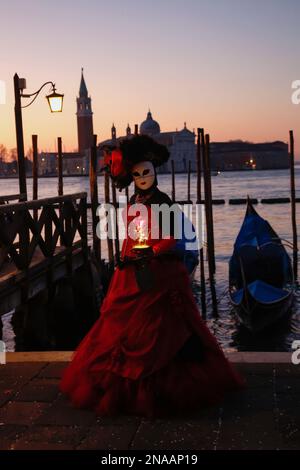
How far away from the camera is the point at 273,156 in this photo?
447 feet

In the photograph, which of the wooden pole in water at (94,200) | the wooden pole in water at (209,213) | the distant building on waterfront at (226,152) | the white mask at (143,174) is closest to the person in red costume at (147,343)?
the white mask at (143,174)

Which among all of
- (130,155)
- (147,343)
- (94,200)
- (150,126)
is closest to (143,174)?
(130,155)

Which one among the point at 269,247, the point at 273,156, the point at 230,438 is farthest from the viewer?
the point at 273,156

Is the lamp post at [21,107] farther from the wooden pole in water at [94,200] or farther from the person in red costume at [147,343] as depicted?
the person in red costume at [147,343]

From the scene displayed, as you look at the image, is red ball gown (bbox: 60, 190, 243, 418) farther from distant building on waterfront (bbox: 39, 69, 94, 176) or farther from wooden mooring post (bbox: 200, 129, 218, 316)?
distant building on waterfront (bbox: 39, 69, 94, 176)

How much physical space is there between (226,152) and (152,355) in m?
130

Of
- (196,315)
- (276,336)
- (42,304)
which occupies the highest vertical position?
(196,315)

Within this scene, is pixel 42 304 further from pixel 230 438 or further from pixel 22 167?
pixel 230 438

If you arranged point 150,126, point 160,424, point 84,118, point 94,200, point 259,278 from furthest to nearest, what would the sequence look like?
1. point 150,126
2. point 84,118
3. point 94,200
4. point 259,278
5. point 160,424

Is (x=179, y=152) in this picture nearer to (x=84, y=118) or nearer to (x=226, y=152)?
(x=226, y=152)

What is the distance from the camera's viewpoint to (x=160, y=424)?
9.46 feet
